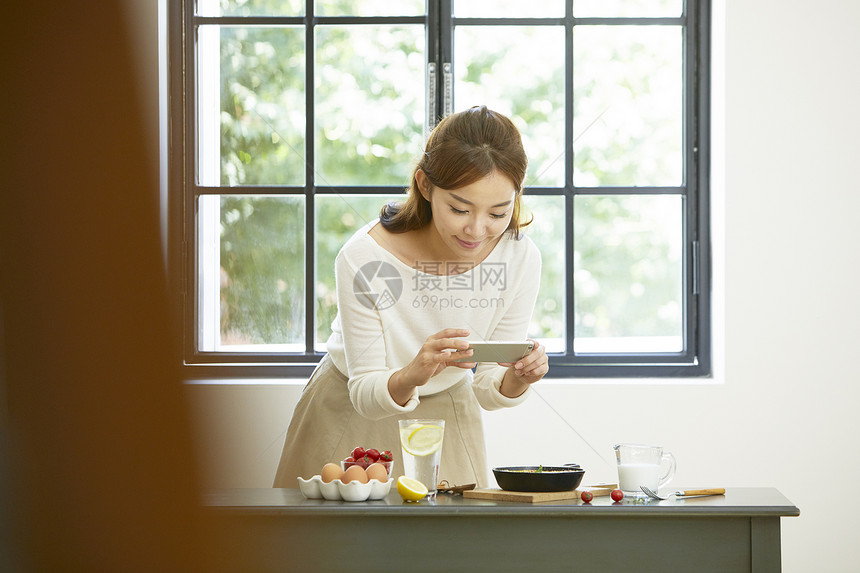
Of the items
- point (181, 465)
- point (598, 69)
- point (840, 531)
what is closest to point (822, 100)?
point (598, 69)

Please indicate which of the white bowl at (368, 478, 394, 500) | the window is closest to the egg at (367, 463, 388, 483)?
the white bowl at (368, 478, 394, 500)

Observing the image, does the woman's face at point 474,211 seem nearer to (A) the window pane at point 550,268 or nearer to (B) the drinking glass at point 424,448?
(B) the drinking glass at point 424,448

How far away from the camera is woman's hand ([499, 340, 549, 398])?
1596 millimetres

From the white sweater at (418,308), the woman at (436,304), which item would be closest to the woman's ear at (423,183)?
the woman at (436,304)

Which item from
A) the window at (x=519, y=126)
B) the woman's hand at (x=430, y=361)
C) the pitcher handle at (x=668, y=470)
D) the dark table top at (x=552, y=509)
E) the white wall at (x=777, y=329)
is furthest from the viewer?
the window at (x=519, y=126)

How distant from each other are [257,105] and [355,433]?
132 cm

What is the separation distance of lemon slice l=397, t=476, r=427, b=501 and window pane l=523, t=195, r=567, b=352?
139 centimetres

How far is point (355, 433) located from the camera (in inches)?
70.1

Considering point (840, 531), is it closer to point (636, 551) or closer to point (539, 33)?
point (636, 551)

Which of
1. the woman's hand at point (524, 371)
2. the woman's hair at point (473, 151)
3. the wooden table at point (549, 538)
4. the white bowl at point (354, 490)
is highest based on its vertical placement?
the woman's hair at point (473, 151)

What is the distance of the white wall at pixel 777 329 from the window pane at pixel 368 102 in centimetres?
70

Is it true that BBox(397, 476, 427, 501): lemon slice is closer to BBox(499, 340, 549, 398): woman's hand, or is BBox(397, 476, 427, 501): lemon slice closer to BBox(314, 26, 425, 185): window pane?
BBox(499, 340, 549, 398): woman's hand

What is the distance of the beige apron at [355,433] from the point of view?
178 centimetres

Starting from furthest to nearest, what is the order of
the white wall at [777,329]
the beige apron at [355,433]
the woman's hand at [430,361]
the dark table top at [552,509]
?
1. the white wall at [777,329]
2. the beige apron at [355,433]
3. the woman's hand at [430,361]
4. the dark table top at [552,509]
